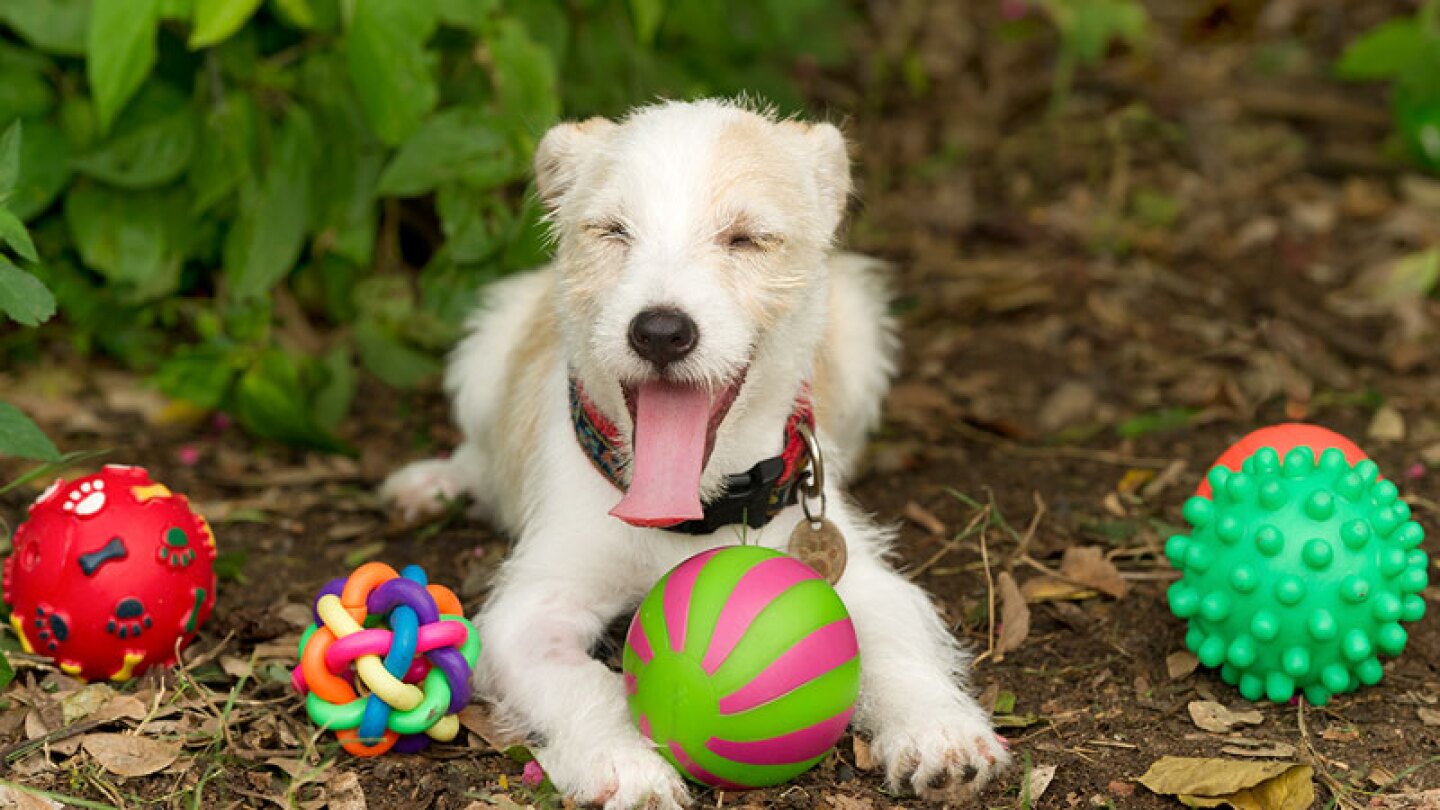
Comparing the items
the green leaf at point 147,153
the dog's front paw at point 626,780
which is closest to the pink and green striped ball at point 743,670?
the dog's front paw at point 626,780

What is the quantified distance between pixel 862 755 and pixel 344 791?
4.13 feet

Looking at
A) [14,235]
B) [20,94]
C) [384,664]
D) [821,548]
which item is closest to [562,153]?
[821,548]

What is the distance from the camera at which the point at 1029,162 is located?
893 centimetres

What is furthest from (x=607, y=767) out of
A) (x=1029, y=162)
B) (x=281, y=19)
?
(x=1029, y=162)

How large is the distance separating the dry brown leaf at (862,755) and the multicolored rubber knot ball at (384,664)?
981 mm

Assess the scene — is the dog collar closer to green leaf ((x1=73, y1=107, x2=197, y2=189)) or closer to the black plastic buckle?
the black plastic buckle

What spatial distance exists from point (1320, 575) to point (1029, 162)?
18.3 feet

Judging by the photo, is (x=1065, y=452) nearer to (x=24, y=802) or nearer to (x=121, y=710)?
(x=121, y=710)

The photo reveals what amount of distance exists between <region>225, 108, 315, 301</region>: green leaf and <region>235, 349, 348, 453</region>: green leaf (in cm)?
30

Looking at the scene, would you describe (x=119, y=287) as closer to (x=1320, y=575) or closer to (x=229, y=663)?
(x=229, y=663)

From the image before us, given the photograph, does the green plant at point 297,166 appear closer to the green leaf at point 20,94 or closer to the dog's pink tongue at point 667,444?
the green leaf at point 20,94

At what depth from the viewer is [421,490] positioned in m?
5.45

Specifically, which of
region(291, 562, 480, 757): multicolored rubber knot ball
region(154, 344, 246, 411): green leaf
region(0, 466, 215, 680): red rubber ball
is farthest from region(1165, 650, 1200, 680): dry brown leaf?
region(154, 344, 246, 411): green leaf

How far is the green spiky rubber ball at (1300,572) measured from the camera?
3.69m
